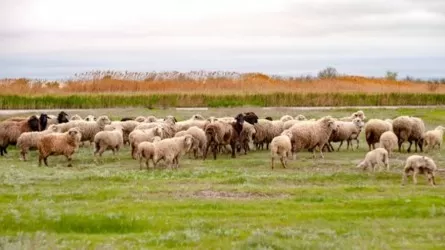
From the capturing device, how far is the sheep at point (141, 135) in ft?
90.4

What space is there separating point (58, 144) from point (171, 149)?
457 cm

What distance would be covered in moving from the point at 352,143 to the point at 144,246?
22.1m

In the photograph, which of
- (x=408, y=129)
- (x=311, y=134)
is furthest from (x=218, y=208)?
(x=408, y=129)

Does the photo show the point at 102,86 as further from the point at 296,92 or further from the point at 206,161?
the point at 206,161

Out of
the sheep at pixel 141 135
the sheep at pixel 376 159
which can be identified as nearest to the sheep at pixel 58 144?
the sheep at pixel 141 135

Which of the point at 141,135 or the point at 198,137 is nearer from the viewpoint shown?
the point at 141,135

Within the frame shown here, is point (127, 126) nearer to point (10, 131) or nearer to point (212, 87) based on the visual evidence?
point (10, 131)

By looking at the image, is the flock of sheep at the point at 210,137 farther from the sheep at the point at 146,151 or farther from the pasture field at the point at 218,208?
the pasture field at the point at 218,208

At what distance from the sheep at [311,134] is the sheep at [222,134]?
2.61 m

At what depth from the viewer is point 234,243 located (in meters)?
14.2

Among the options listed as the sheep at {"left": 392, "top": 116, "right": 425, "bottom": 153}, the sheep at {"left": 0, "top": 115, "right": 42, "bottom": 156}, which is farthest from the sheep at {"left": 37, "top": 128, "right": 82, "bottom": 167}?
the sheep at {"left": 392, "top": 116, "right": 425, "bottom": 153}

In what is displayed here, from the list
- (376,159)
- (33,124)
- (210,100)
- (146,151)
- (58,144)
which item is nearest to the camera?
(376,159)

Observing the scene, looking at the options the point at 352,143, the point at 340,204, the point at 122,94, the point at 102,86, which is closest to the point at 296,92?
the point at 122,94

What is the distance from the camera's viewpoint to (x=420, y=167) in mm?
20828
